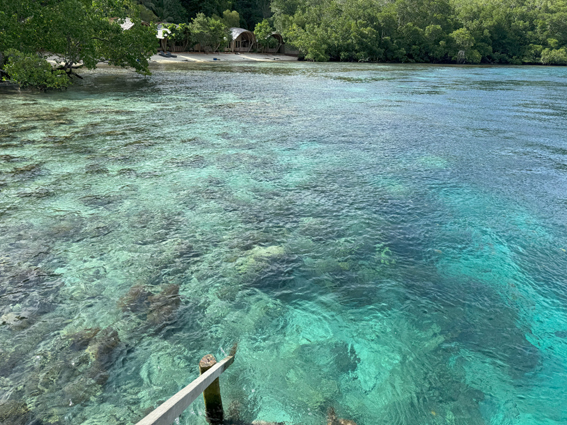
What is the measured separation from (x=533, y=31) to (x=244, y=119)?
82798 millimetres

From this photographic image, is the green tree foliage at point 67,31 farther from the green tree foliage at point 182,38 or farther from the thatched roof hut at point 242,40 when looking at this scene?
the thatched roof hut at point 242,40

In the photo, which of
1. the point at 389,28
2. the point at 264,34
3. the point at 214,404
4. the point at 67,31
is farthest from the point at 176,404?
the point at 389,28

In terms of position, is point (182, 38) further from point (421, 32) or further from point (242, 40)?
point (421, 32)

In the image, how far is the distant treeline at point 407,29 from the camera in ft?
201

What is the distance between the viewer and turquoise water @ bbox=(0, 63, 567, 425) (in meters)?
3.67

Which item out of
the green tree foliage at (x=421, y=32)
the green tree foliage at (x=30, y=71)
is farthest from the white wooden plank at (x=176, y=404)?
the green tree foliage at (x=421, y=32)

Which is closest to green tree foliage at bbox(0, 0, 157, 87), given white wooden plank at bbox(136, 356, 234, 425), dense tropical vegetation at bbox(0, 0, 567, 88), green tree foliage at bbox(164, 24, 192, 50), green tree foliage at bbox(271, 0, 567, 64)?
white wooden plank at bbox(136, 356, 234, 425)

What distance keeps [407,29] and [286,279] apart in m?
70.3

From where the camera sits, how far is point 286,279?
5383mm

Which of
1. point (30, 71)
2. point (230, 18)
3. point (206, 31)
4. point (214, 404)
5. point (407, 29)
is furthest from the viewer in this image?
point (407, 29)

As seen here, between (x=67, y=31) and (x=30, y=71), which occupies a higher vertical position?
(x=67, y=31)

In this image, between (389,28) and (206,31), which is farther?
(389,28)

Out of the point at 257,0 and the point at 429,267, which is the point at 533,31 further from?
the point at 429,267

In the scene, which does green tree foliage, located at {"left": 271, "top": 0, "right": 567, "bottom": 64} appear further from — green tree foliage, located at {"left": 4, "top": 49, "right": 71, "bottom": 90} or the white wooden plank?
the white wooden plank
